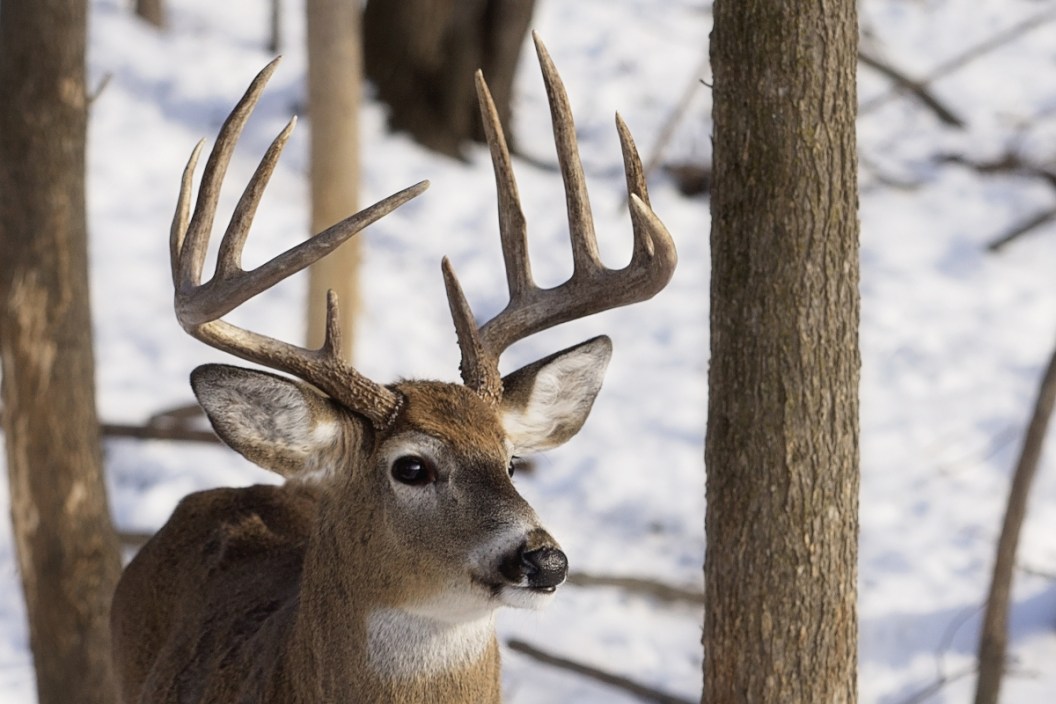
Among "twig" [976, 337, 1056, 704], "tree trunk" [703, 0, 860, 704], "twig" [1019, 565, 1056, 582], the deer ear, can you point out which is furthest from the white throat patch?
"twig" [1019, 565, 1056, 582]

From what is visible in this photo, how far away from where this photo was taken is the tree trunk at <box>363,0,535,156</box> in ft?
42.3

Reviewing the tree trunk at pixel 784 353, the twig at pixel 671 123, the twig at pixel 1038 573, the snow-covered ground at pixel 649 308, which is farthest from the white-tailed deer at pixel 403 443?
the twig at pixel 671 123

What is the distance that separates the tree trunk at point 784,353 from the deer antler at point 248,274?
0.84m

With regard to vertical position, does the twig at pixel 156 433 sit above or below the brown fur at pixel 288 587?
above

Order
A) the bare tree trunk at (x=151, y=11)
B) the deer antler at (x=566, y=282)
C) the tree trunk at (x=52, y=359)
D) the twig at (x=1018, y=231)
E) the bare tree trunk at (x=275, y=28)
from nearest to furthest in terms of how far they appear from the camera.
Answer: the deer antler at (x=566, y=282)
the tree trunk at (x=52, y=359)
the twig at (x=1018, y=231)
the bare tree trunk at (x=275, y=28)
the bare tree trunk at (x=151, y=11)

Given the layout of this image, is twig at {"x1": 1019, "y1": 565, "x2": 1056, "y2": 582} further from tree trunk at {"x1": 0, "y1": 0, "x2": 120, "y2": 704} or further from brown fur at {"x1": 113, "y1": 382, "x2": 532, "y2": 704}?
tree trunk at {"x1": 0, "y1": 0, "x2": 120, "y2": 704}

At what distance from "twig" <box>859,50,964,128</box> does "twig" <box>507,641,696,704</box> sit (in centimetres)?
787

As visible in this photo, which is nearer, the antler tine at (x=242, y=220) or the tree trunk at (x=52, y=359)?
the antler tine at (x=242, y=220)

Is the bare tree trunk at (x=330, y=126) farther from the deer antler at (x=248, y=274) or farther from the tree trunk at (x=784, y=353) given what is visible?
the tree trunk at (x=784, y=353)

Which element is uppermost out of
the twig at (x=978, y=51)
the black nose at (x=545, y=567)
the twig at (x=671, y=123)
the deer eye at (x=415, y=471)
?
the twig at (x=978, y=51)

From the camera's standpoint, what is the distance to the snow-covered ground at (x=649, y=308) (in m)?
7.66

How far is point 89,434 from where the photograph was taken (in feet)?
20.3

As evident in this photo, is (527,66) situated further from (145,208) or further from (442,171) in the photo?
(145,208)

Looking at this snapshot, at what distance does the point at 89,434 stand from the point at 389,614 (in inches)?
109
